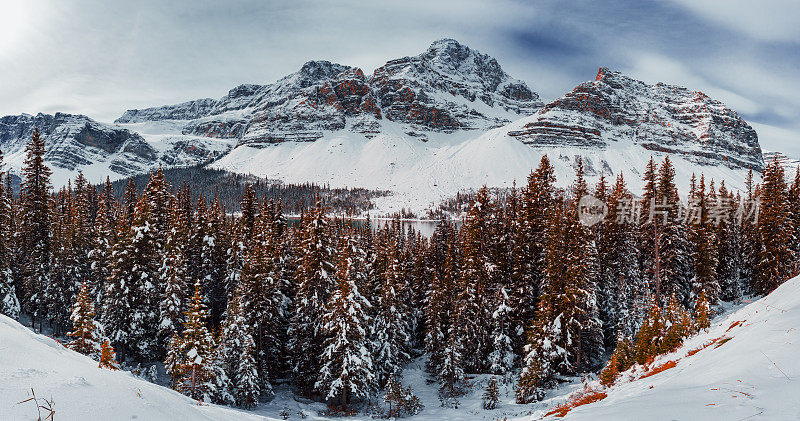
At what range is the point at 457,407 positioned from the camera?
25453 millimetres

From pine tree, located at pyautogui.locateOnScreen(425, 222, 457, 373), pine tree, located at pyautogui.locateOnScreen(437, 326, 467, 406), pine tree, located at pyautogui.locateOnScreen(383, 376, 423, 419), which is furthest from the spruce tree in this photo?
pine tree, located at pyautogui.locateOnScreen(425, 222, 457, 373)

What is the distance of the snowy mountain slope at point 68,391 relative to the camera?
4.38m

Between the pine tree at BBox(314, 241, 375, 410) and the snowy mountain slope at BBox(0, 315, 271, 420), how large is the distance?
64.6 ft

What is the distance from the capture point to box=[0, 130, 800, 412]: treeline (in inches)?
1012

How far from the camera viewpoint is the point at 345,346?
84.5 feet

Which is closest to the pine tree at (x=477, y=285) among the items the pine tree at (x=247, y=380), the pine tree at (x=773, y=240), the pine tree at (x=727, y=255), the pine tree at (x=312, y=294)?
the pine tree at (x=312, y=294)

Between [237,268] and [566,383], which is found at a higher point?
[237,268]

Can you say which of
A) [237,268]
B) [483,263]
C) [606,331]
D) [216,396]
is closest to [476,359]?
[483,263]

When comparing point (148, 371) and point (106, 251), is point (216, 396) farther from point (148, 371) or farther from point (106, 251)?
point (106, 251)

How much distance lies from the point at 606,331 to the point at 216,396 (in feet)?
102

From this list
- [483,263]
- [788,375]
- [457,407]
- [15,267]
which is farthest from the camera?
[15,267]

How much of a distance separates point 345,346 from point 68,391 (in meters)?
22.1

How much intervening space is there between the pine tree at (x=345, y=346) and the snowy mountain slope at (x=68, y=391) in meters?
19.7

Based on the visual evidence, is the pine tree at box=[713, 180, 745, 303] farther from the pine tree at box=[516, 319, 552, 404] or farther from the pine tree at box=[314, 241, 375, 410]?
the pine tree at box=[314, 241, 375, 410]
